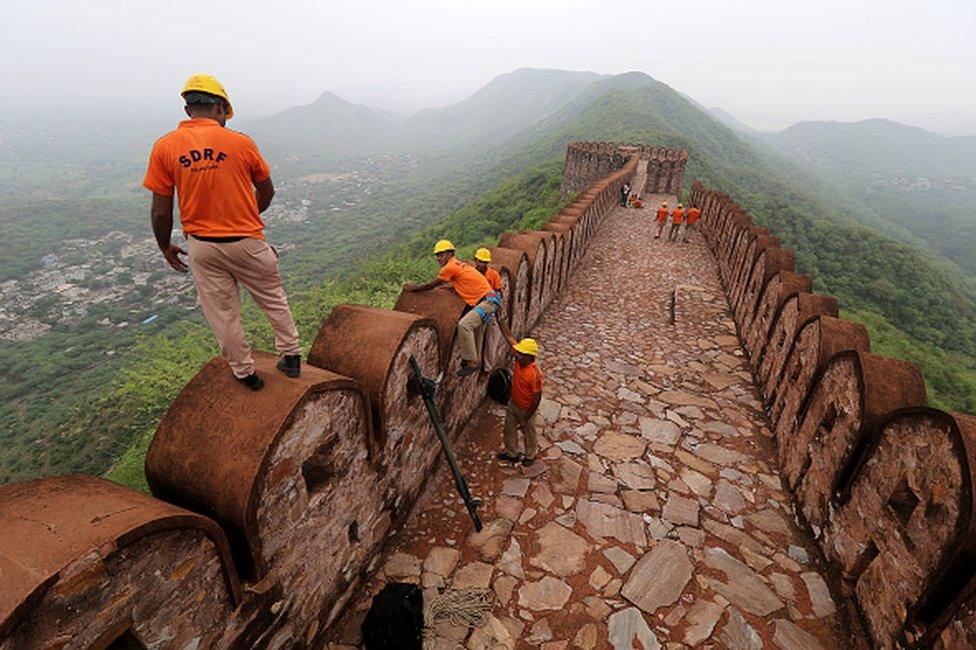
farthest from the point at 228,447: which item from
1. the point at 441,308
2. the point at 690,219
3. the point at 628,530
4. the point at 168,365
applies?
the point at 690,219

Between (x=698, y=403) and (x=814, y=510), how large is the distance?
2090mm

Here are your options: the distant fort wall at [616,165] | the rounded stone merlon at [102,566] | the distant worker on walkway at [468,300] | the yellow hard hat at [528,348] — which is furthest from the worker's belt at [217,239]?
the distant fort wall at [616,165]

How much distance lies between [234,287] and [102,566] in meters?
1.55

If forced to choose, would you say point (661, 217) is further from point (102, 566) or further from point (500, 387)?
point (102, 566)

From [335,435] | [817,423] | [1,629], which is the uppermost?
[1,629]

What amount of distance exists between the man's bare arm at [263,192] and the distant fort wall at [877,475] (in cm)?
410

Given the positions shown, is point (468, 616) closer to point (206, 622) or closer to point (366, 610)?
point (366, 610)

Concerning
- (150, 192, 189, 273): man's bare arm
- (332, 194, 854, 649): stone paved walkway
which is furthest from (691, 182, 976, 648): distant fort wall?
(150, 192, 189, 273): man's bare arm

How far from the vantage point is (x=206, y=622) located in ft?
7.11

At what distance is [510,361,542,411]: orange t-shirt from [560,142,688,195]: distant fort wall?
73.2ft

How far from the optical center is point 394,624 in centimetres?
295

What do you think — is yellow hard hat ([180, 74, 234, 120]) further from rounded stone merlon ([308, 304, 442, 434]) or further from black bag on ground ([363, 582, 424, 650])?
black bag on ground ([363, 582, 424, 650])

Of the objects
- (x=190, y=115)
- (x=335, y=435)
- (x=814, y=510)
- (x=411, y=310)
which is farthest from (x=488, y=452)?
(x=190, y=115)

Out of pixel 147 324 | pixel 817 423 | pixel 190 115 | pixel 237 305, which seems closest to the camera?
pixel 190 115
